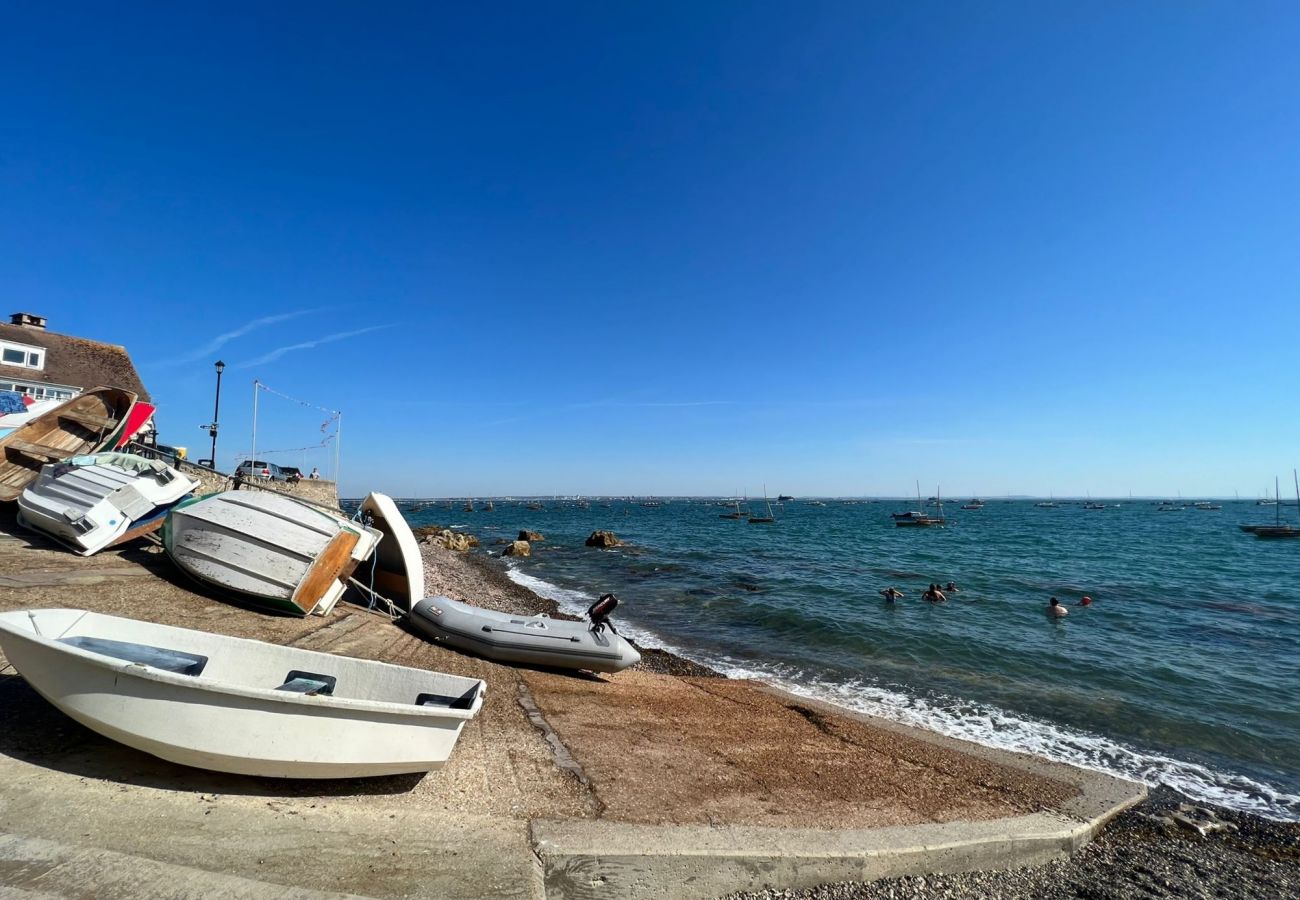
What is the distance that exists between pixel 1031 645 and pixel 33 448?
83.7 feet

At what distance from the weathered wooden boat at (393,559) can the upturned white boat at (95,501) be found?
12.9ft

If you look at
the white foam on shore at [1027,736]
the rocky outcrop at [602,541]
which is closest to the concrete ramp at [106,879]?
the white foam on shore at [1027,736]

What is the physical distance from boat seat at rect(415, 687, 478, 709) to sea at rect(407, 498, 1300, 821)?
8065mm

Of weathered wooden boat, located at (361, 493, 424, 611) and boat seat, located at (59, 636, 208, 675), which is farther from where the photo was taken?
weathered wooden boat, located at (361, 493, 424, 611)

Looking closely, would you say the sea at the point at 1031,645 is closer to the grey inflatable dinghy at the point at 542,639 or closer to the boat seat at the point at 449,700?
the grey inflatable dinghy at the point at 542,639

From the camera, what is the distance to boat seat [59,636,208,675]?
5.16 metres

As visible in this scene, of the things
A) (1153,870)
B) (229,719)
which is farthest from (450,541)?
(1153,870)

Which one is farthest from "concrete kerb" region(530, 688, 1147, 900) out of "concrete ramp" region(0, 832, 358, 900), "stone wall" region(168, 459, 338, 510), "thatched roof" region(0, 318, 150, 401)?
"thatched roof" region(0, 318, 150, 401)

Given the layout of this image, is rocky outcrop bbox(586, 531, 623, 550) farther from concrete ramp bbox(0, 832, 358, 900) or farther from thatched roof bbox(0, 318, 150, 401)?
concrete ramp bbox(0, 832, 358, 900)

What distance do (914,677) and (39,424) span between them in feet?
72.0

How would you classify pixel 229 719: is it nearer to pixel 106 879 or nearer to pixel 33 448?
pixel 106 879

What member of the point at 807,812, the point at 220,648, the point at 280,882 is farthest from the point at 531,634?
the point at 280,882

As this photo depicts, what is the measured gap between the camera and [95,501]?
416 inches

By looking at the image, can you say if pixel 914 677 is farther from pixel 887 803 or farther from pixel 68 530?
pixel 68 530
